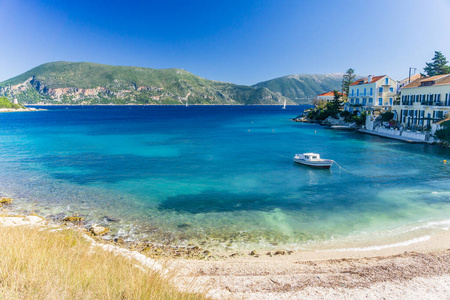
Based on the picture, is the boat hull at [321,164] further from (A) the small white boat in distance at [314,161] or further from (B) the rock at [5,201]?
(B) the rock at [5,201]

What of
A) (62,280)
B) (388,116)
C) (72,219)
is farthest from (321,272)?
(388,116)

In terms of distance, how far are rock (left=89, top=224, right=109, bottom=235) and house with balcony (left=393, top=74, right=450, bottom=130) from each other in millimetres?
53422

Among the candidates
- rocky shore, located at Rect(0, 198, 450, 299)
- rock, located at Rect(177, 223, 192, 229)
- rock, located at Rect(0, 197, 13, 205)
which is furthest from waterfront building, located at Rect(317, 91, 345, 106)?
rock, located at Rect(0, 197, 13, 205)

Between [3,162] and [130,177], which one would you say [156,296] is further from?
[3,162]

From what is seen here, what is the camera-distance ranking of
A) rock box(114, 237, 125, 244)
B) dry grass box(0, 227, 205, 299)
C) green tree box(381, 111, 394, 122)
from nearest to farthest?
dry grass box(0, 227, 205, 299) → rock box(114, 237, 125, 244) → green tree box(381, 111, 394, 122)

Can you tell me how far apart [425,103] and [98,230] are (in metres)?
56.5

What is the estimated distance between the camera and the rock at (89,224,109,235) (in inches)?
642

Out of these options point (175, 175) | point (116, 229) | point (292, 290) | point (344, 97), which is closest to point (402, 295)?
point (292, 290)

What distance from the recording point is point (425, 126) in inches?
2057

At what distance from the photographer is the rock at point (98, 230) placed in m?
16.3

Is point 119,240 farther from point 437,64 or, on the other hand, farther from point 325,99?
point 325,99

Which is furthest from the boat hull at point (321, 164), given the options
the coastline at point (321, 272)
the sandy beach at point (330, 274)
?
the sandy beach at point (330, 274)

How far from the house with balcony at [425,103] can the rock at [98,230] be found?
53422mm

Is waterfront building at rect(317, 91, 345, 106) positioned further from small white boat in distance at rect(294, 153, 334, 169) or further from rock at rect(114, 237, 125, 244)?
rock at rect(114, 237, 125, 244)
